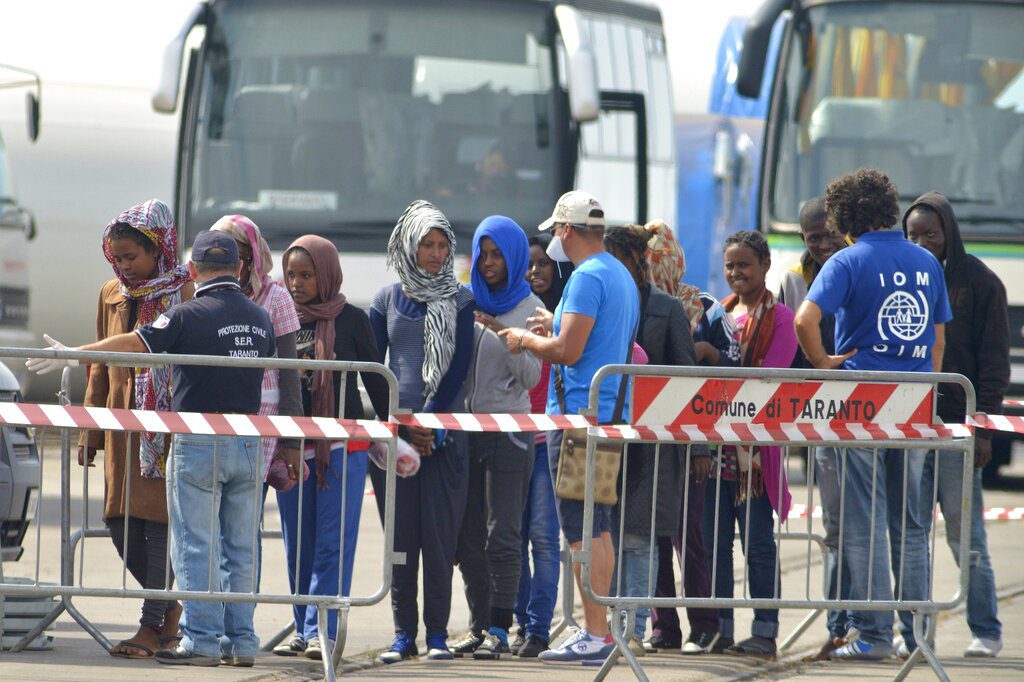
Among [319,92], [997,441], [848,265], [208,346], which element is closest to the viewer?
[208,346]

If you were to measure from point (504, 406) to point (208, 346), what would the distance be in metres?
1.32

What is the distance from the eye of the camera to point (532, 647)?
7.36m

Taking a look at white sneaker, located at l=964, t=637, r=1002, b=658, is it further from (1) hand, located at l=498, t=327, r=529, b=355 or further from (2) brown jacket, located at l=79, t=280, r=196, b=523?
(2) brown jacket, located at l=79, t=280, r=196, b=523

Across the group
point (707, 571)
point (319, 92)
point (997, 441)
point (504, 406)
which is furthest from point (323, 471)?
point (997, 441)

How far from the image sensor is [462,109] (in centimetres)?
1427

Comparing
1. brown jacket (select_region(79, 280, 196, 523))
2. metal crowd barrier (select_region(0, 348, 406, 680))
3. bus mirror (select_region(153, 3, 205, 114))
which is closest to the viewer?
metal crowd barrier (select_region(0, 348, 406, 680))

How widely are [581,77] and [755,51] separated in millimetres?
1473

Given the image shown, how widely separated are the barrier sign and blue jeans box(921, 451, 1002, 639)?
0.83 meters

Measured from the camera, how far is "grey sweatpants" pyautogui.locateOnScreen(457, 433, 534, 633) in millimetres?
7258

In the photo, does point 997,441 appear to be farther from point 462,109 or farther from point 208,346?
point 208,346

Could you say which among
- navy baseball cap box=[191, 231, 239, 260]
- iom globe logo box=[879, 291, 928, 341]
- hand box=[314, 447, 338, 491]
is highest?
navy baseball cap box=[191, 231, 239, 260]

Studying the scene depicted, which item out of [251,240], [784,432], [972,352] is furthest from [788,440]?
[251,240]

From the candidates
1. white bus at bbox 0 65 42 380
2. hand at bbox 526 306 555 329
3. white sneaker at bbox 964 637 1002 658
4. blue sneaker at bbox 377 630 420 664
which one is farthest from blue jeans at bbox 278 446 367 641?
white bus at bbox 0 65 42 380

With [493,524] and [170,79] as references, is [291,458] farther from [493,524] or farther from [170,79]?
[170,79]
